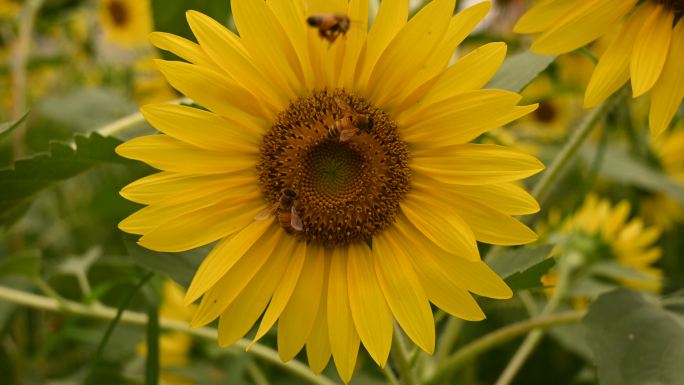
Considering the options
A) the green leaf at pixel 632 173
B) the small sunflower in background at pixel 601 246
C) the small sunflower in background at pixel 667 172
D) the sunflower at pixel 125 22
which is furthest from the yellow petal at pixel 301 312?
the sunflower at pixel 125 22

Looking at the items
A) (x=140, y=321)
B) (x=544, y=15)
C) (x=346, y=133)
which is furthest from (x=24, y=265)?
(x=544, y=15)

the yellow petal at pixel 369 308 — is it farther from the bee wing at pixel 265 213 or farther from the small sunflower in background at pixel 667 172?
the small sunflower in background at pixel 667 172

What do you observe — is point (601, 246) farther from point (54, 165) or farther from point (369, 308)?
point (54, 165)

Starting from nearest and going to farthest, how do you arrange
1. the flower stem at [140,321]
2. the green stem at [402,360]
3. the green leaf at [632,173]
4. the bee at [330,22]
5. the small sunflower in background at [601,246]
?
1. the bee at [330,22]
2. the green stem at [402,360]
3. the flower stem at [140,321]
4. the small sunflower in background at [601,246]
5. the green leaf at [632,173]

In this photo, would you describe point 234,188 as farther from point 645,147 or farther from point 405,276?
point 645,147

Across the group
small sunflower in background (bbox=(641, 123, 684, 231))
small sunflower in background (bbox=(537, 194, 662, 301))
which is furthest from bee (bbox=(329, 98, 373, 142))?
small sunflower in background (bbox=(641, 123, 684, 231))

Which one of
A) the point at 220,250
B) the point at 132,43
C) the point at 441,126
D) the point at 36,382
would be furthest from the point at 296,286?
the point at 132,43

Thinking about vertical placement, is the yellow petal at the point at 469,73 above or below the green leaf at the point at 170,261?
above
